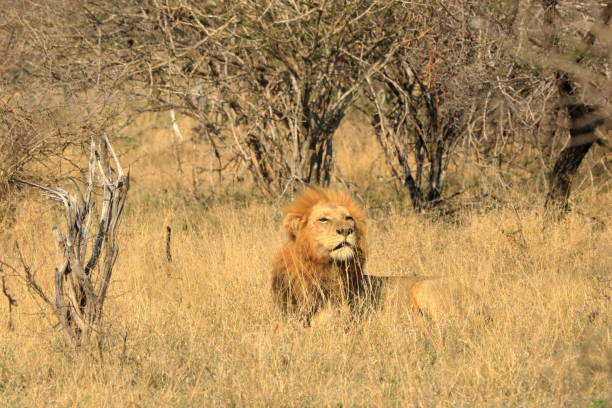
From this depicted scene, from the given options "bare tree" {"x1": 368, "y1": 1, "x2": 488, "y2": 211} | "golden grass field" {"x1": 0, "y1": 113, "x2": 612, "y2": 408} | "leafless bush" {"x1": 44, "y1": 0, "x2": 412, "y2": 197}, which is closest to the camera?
"golden grass field" {"x1": 0, "y1": 113, "x2": 612, "y2": 408}

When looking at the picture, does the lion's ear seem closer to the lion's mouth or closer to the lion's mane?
the lion's mane

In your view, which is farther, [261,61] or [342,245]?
[261,61]

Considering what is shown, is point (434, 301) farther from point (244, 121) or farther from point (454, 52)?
point (244, 121)

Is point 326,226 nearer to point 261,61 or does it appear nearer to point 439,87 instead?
point 439,87

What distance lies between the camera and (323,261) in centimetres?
595

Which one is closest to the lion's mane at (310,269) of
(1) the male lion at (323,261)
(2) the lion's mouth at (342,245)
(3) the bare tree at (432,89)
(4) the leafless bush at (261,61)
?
(1) the male lion at (323,261)

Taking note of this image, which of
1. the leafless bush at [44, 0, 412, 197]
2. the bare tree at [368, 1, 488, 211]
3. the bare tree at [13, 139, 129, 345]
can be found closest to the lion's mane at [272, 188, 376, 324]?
the bare tree at [13, 139, 129, 345]

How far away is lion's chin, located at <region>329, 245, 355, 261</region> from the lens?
584 cm

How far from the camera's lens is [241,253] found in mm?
7832

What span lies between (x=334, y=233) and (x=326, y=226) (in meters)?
0.07

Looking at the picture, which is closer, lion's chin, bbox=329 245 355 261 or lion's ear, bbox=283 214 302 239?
lion's chin, bbox=329 245 355 261

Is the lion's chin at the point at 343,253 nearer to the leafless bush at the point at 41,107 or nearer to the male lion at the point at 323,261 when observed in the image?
the male lion at the point at 323,261

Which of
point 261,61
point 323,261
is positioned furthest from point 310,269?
point 261,61

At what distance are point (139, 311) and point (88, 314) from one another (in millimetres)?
951
